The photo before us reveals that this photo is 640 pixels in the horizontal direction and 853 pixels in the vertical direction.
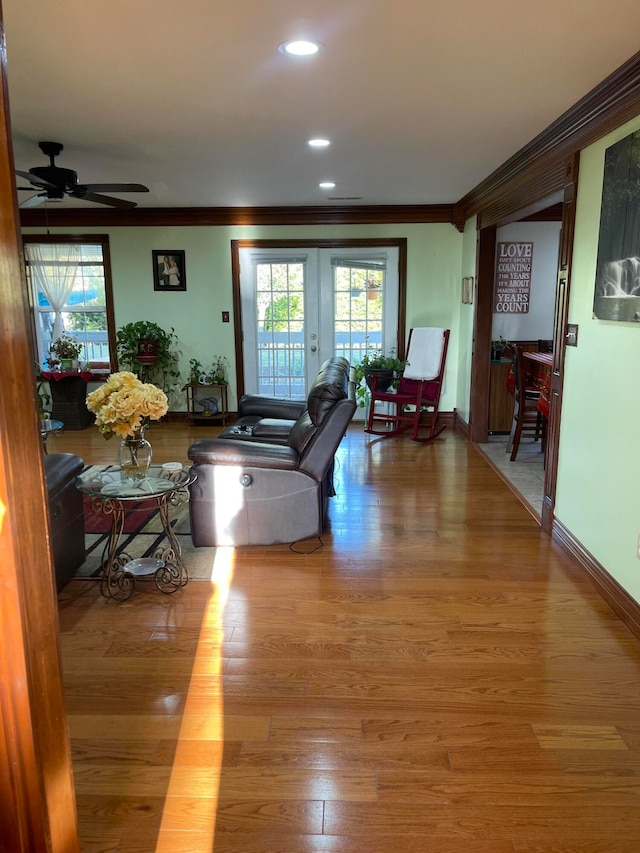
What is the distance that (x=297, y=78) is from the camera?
2746 millimetres

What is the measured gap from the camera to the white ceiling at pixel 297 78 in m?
2.15

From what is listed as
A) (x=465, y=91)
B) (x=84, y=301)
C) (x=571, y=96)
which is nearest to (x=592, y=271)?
(x=571, y=96)

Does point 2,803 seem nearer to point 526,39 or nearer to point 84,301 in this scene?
point 526,39

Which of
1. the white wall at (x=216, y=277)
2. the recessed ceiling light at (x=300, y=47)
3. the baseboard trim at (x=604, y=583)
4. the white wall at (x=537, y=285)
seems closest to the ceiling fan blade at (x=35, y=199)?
the recessed ceiling light at (x=300, y=47)

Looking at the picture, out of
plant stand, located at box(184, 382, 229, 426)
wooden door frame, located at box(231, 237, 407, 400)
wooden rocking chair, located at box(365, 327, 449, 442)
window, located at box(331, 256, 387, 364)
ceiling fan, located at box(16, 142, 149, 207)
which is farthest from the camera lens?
plant stand, located at box(184, 382, 229, 426)

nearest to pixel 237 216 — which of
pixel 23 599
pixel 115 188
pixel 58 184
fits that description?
pixel 115 188

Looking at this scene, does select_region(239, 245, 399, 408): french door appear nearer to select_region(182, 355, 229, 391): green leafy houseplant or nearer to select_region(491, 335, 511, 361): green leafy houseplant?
select_region(182, 355, 229, 391): green leafy houseplant

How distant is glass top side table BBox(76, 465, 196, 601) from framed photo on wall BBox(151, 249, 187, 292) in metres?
4.21

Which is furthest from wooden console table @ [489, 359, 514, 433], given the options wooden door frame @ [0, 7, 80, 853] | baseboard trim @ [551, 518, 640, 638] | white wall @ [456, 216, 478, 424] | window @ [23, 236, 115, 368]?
wooden door frame @ [0, 7, 80, 853]

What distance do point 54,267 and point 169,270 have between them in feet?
4.33

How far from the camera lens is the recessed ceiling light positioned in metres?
2.36

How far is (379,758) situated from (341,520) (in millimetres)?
2111

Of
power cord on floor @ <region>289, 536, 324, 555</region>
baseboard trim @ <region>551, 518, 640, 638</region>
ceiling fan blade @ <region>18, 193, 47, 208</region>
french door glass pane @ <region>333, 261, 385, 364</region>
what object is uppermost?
ceiling fan blade @ <region>18, 193, 47, 208</region>

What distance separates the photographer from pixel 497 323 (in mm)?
6520
